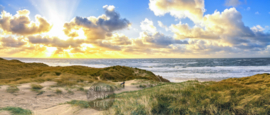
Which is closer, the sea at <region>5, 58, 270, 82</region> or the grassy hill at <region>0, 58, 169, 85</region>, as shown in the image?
the grassy hill at <region>0, 58, 169, 85</region>

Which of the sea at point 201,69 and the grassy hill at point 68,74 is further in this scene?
the sea at point 201,69

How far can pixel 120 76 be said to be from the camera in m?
17.8

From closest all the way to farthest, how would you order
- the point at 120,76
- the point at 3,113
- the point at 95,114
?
1. the point at 95,114
2. the point at 3,113
3. the point at 120,76

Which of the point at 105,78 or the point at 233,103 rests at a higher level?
the point at 233,103

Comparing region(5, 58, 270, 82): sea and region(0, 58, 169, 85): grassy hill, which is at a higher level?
region(0, 58, 169, 85): grassy hill

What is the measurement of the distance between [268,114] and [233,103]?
649 mm

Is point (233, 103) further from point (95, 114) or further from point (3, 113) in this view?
point (3, 113)

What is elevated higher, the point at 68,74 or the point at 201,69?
the point at 68,74

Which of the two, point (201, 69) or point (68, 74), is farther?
point (201, 69)

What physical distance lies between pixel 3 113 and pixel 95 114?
2808 millimetres

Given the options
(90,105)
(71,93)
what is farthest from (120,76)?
(90,105)

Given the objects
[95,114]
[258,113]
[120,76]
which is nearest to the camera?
[258,113]

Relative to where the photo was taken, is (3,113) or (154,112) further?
(3,113)

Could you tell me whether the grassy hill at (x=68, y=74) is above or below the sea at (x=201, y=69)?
above
